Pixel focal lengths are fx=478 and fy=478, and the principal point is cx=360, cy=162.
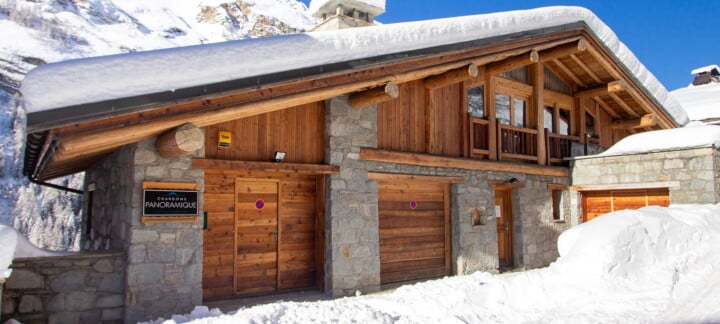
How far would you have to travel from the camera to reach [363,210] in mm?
7906

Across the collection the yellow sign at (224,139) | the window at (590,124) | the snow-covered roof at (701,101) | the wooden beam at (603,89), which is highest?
the snow-covered roof at (701,101)

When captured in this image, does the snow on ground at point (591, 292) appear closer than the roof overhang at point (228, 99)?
No

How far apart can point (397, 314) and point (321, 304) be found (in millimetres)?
1013

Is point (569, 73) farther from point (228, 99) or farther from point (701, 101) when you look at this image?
point (701, 101)

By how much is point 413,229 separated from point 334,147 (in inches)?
96.9

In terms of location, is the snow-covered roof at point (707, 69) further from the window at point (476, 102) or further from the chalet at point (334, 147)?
the window at point (476, 102)

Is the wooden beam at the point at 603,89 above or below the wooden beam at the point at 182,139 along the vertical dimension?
above

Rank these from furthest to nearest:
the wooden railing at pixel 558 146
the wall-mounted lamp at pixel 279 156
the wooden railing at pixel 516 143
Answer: the wooden railing at pixel 558 146 → the wooden railing at pixel 516 143 → the wall-mounted lamp at pixel 279 156

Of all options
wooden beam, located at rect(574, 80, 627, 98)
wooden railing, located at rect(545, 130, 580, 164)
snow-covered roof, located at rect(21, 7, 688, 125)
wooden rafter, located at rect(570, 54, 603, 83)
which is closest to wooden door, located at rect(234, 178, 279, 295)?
snow-covered roof, located at rect(21, 7, 688, 125)

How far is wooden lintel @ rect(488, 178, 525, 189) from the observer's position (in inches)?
395

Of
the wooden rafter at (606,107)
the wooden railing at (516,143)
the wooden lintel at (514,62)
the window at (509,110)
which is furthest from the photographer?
the wooden rafter at (606,107)

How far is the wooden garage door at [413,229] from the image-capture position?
8617 millimetres

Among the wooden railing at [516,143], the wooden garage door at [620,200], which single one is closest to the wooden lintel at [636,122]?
the wooden garage door at [620,200]

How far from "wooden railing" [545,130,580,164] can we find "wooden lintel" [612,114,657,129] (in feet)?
6.27
